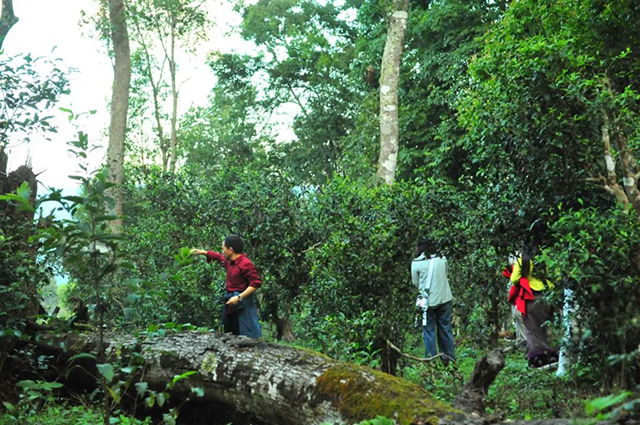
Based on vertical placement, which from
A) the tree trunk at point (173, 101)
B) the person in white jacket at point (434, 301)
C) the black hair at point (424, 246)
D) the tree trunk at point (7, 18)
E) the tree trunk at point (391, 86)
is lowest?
the person in white jacket at point (434, 301)

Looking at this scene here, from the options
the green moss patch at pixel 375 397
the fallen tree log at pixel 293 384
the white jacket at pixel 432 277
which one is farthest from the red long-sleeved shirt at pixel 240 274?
the green moss patch at pixel 375 397

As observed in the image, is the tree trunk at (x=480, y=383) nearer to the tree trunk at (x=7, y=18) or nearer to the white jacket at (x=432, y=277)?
the white jacket at (x=432, y=277)

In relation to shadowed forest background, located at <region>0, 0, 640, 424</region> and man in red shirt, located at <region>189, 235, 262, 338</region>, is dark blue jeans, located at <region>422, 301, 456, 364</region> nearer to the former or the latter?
shadowed forest background, located at <region>0, 0, 640, 424</region>

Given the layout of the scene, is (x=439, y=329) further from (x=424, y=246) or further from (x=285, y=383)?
(x=285, y=383)

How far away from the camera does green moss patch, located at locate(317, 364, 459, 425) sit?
4613mm

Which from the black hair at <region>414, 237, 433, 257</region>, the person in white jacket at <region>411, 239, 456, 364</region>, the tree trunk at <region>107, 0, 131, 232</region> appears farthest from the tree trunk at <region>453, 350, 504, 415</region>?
the tree trunk at <region>107, 0, 131, 232</region>

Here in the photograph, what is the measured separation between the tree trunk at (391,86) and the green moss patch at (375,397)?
9998 millimetres

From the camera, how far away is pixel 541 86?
709 centimetres

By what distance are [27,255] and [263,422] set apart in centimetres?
312

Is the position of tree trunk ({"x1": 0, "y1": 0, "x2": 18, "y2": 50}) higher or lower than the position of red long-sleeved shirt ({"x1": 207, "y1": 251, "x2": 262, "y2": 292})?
higher

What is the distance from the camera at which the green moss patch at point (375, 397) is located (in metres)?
4.61

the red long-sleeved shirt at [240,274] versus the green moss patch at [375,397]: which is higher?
the red long-sleeved shirt at [240,274]

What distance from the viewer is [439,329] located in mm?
10078

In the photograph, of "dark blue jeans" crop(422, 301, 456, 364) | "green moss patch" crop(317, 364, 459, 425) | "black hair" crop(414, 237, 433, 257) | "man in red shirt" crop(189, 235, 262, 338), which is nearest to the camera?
"green moss patch" crop(317, 364, 459, 425)
